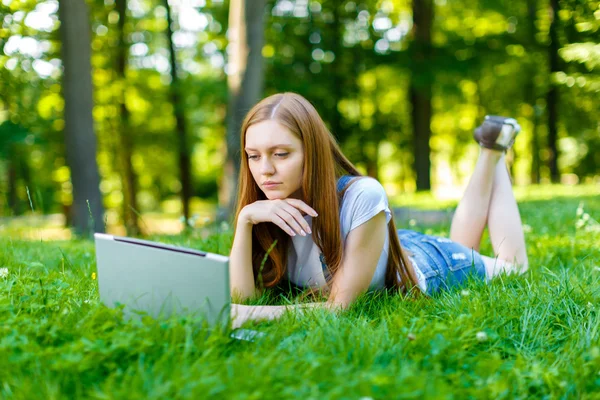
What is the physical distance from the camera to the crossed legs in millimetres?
3377

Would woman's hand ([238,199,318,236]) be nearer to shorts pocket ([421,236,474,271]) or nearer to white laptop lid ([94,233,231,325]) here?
white laptop lid ([94,233,231,325])

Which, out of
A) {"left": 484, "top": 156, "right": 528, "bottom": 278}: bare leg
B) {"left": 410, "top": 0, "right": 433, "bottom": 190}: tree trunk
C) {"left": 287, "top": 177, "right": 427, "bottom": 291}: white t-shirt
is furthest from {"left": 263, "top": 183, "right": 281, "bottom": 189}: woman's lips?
{"left": 410, "top": 0, "right": 433, "bottom": 190}: tree trunk

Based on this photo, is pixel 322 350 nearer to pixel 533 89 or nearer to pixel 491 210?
pixel 491 210

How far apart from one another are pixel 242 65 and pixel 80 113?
7.38 feet

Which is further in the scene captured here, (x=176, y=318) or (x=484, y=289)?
(x=484, y=289)

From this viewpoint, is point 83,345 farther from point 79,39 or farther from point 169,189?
point 169,189

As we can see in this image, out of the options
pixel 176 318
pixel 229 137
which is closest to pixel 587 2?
pixel 229 137

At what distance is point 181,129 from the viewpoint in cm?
1392

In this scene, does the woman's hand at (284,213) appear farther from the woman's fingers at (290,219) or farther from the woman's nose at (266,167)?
the woman's nose at (266,167)

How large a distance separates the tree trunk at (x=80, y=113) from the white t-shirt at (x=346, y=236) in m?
4.93

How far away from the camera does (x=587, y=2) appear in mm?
8648

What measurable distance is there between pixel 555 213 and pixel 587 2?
4959 millimetres

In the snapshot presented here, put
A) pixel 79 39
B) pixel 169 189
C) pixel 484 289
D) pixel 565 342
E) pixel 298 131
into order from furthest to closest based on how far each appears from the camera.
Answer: pixel 169 189 → pixel 79 39 → pixel 484 289 → pixel 298 131 → pixel 565 342

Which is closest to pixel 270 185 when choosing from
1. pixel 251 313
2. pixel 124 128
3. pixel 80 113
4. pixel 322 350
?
pixel 251 313
